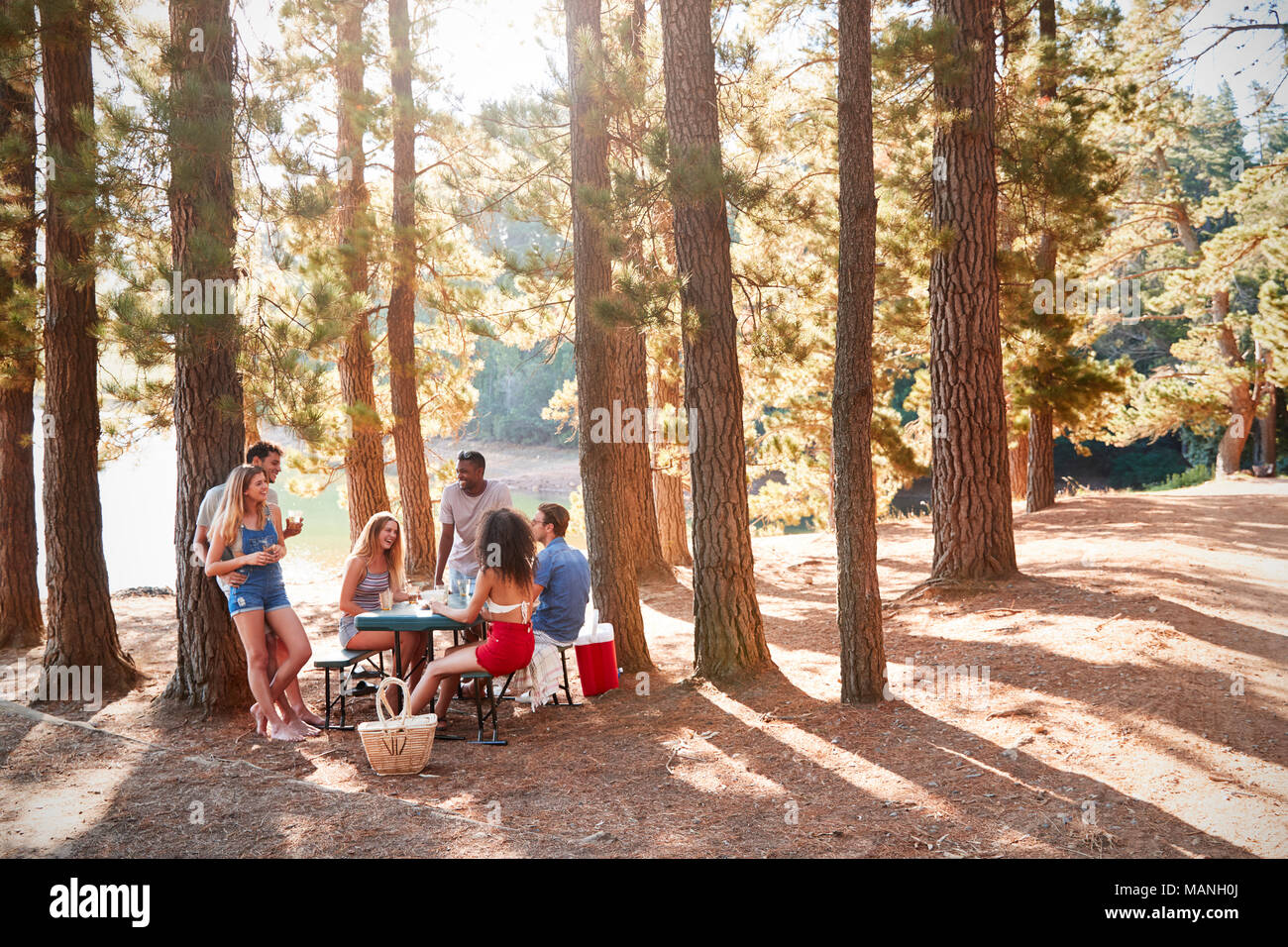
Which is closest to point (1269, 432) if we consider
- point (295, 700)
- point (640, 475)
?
point (640, 475)

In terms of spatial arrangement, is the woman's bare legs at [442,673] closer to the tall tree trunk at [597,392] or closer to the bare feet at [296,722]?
the bare feet at [296,722]

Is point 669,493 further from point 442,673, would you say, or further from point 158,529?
point 158,529

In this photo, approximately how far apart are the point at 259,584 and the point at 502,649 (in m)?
1.58

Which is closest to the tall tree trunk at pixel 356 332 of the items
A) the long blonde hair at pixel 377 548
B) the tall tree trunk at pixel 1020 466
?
the long blonde hair at pixel 377 548

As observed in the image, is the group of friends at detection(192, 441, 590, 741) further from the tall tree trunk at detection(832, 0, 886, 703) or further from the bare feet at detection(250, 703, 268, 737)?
the tall tree trunk at detection(832, 0, 886, 703)

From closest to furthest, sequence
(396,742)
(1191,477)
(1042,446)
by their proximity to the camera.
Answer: (396,742)
(1042,446)
(1191,477)

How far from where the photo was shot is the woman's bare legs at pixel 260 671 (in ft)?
18.6

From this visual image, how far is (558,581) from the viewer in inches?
250

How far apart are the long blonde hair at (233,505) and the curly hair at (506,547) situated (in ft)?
4.82

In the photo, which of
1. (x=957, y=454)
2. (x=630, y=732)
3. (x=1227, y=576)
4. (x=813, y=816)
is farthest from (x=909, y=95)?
(x=813, y=816)

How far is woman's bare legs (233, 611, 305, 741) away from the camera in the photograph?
568 cm

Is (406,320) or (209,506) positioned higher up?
(406,320)

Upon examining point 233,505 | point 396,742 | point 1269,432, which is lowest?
A: point 396,742

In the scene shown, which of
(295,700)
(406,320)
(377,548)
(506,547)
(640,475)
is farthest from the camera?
(406,320)
